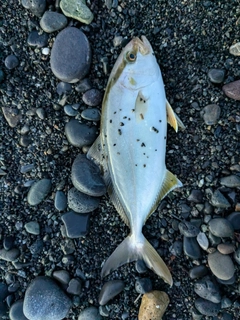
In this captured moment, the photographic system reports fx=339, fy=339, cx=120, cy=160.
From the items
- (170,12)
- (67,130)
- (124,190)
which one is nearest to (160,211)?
(124,190)

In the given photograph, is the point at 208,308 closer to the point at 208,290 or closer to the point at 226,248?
the point at 208,290

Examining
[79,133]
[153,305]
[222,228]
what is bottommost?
[153,305]

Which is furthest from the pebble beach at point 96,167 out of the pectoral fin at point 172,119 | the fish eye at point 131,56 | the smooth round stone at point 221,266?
the fish eye at point 131,56

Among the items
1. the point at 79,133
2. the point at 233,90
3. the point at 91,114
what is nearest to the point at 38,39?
the point at 91,114

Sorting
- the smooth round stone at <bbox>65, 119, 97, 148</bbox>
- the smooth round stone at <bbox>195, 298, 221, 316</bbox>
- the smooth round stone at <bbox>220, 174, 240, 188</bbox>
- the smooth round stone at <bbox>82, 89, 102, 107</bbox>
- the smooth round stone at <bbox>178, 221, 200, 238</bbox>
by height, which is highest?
the smooth round stone at <bbox>82, 89, 102, 107</bbox>

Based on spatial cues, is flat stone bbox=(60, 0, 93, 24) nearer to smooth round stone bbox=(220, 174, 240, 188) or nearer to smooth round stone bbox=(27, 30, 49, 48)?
smooth round stone bbox=(27, 30, 49, 48)

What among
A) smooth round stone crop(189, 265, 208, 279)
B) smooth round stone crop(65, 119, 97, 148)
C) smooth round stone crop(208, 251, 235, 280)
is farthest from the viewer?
smooth round stone crop(65, 119, 97, 148)

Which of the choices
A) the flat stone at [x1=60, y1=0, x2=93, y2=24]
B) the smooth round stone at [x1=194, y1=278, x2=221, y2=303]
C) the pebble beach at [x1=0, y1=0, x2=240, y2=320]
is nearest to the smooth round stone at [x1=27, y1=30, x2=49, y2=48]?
the pebble beach at [x1=0, y1=0, x2=240, y2=320]
